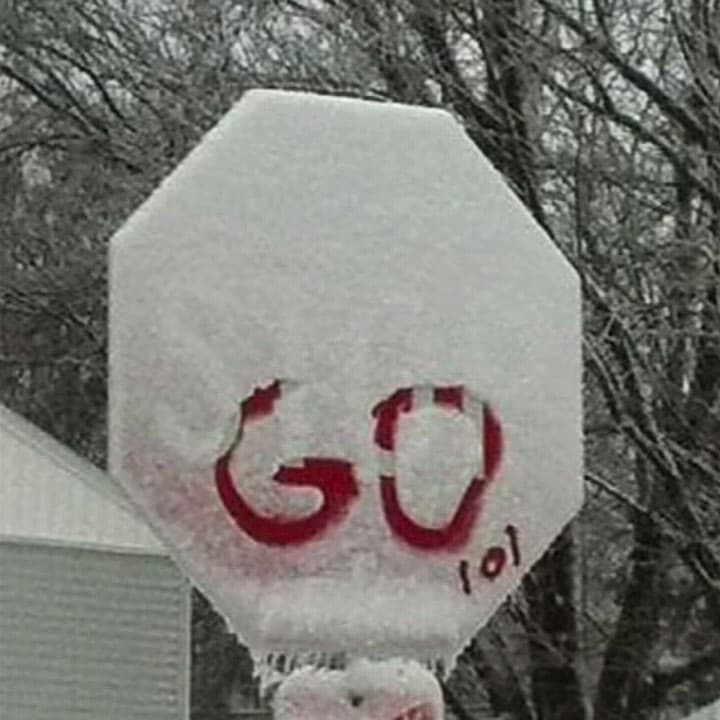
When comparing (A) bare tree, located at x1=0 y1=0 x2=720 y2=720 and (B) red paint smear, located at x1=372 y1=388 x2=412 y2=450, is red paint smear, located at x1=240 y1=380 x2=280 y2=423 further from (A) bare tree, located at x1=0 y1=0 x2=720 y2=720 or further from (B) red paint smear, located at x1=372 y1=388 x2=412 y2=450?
(A) bare tree, located at x1=0 y1=0 x2=720 y2=720

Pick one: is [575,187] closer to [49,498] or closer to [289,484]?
[49,498]

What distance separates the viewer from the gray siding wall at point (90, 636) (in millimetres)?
8984

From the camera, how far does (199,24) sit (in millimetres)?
9891

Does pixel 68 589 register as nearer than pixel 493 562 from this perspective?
No

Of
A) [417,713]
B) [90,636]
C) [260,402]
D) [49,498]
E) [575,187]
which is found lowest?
[417,713]

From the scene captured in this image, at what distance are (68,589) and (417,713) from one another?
7.27 metres

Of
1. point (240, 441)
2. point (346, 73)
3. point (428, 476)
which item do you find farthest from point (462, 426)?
point (346, 73)

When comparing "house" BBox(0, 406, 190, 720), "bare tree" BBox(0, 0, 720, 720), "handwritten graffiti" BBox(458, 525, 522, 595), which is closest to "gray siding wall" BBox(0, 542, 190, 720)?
"house" BBox(0, 406, 190, 720)

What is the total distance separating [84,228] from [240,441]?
9.39 m

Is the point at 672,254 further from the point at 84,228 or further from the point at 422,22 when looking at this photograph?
the point at 84,228

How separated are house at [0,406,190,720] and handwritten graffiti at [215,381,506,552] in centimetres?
682

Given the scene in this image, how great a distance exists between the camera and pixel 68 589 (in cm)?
916

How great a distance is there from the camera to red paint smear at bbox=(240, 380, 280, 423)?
198 cm

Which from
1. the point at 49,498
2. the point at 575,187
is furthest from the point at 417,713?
the point at 49,498
